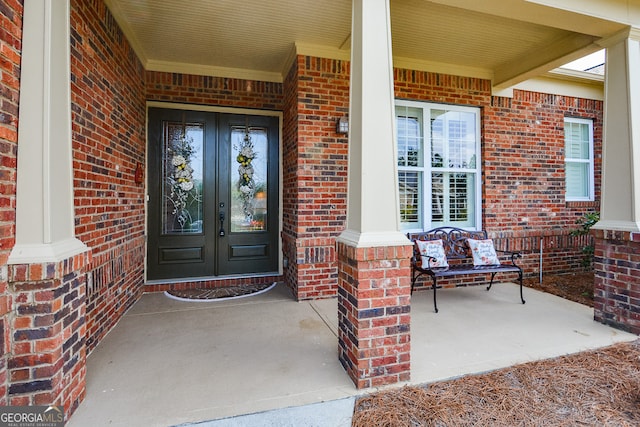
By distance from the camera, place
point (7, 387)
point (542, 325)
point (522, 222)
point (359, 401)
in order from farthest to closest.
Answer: point (522, 222), point (542, 325), point (359, 401), point (7, 387)

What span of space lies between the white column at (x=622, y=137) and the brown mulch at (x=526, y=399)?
1.39 m

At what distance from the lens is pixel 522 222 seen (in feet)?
16.0

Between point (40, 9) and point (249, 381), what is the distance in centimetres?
252

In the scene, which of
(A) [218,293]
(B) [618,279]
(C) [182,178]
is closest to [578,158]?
(B) [618,279]

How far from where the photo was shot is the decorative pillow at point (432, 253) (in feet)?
12.8

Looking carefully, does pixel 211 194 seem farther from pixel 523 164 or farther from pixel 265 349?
pixel 523 164

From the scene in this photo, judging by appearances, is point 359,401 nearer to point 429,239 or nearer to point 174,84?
point 429,239

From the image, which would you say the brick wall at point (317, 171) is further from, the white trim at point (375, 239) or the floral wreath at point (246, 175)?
the white trim at point (375, 239)

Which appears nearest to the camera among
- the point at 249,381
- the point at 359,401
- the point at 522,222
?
the point at 359,401

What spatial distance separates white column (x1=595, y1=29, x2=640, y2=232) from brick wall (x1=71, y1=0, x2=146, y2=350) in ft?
15.7

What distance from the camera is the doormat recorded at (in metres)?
3.95

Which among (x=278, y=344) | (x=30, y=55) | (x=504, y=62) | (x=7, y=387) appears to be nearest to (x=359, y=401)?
(x=278, y=344)

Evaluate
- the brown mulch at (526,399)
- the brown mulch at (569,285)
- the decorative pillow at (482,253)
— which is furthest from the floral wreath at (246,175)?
the brown mulch at (569,285)

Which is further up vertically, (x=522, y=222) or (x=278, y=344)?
(x=522, y=222)
